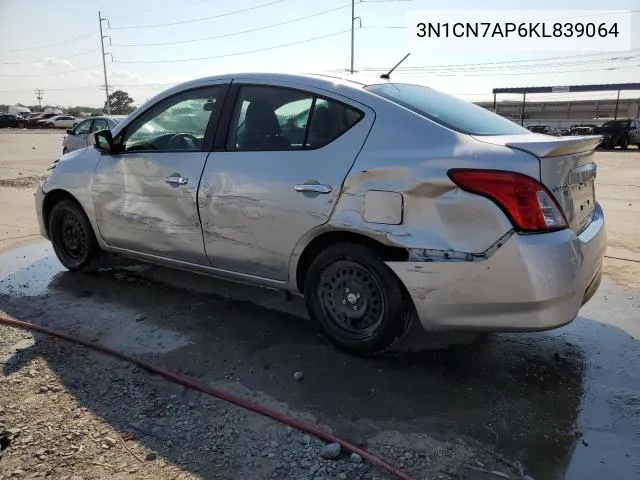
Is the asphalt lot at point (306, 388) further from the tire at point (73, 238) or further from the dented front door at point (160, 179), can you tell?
the dented front door at point (160, 179)

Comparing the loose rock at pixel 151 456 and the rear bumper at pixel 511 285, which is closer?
the loose rock at pixel 151 456

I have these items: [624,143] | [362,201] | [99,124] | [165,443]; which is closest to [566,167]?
[362,201]

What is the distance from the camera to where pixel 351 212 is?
310 centimetres

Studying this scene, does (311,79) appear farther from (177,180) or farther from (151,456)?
(151,456)

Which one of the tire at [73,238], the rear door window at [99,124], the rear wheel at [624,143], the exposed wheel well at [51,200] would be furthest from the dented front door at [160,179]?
the rear wheel at [624,143]

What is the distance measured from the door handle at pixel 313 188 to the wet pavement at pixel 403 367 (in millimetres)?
1054

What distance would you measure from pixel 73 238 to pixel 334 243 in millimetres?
2919

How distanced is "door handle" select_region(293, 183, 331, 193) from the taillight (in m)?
0.88

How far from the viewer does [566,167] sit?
287 centimetres

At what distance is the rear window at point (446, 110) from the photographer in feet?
10.4

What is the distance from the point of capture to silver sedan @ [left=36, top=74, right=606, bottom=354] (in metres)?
2.72

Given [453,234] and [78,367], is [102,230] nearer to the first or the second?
[78,367]

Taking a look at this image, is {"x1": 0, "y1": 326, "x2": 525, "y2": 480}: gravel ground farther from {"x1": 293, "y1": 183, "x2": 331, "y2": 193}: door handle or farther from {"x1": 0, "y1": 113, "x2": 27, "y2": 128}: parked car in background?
{"x1": 0, "y1": 113, "x2": 27, "y2": 128}: parked car in background

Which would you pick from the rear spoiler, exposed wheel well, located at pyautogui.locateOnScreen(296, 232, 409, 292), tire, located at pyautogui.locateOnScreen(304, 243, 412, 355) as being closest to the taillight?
the rear spoiler
